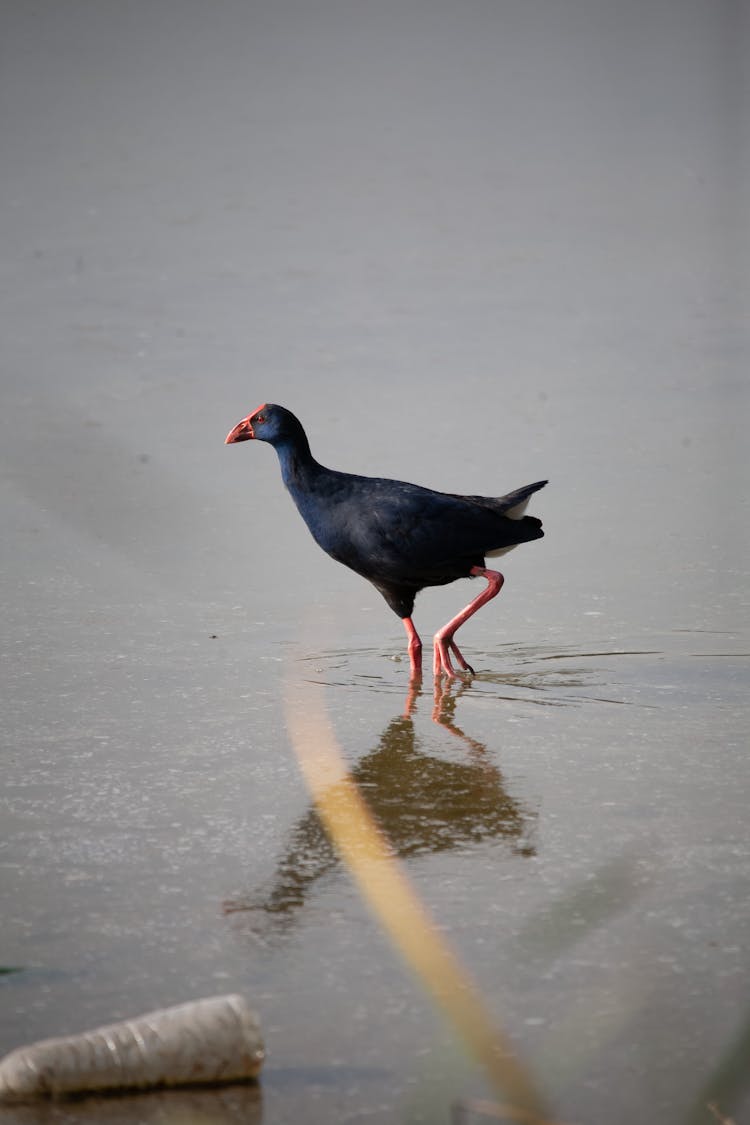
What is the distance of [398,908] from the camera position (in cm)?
307

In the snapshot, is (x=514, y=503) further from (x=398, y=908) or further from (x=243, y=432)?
(x=398, y=908)

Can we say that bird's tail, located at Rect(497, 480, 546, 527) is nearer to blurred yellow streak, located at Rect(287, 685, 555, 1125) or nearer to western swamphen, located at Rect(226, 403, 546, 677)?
western swamphen, located at Rect(226, 403, 546, 677)

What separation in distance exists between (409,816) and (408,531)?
1506 millimetres

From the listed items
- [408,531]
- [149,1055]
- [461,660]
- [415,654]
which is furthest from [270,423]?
[149,1055]

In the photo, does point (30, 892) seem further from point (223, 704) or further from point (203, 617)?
point (203, 617)

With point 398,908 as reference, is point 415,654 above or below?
above

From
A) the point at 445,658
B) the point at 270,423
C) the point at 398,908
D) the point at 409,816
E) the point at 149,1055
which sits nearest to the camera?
the point at 149,1055

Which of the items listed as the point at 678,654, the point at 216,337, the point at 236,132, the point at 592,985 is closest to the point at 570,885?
the point at 592,985

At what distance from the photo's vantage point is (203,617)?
17.8ft

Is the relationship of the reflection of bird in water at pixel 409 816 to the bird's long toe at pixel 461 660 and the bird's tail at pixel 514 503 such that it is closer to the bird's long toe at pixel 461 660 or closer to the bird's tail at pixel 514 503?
the bird's long toe at pixel 461 660

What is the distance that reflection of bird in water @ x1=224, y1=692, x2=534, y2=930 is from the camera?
3.20m

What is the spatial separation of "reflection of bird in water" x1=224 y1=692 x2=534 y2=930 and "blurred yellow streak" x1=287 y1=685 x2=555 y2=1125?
37 mm

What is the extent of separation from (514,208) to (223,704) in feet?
22.0

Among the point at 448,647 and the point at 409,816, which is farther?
the point at 448,647
